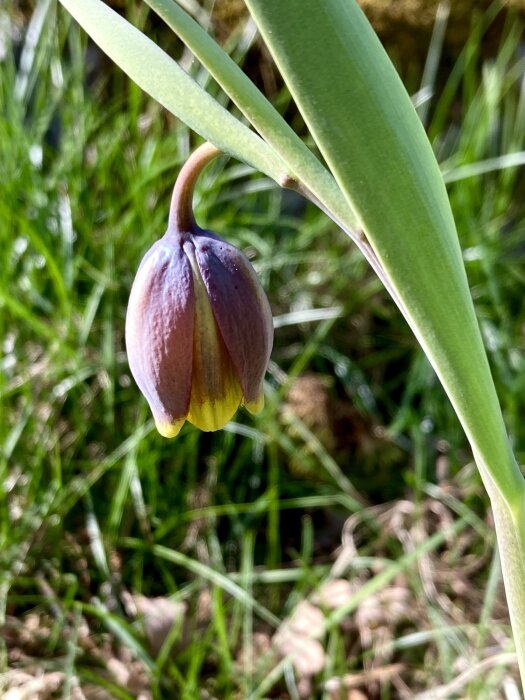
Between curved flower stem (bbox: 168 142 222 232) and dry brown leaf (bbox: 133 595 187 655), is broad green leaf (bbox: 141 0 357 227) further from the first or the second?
dry brown leaf (bbox: 133 595 187 655)

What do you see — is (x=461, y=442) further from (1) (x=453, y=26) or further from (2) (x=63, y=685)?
(1) (x=453, y=26)

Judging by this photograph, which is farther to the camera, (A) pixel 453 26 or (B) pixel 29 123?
(A) pixel 453 26

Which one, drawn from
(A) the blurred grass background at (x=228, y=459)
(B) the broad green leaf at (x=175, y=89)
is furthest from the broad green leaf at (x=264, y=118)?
(A) the blurred grass background at (x=228, y=459)

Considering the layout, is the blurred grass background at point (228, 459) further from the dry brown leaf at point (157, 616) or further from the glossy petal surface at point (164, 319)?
the glossy petal surface at point (164, 319)

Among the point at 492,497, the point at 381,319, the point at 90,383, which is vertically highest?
the point at 381,319

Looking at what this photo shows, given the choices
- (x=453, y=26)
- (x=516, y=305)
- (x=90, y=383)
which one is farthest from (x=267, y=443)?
(x=453, y=26)

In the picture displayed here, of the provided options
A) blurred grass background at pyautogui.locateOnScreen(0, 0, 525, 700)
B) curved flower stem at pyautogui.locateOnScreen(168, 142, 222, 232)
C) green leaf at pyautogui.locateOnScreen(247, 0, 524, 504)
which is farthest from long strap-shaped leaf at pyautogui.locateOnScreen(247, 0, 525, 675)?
blurred grass background at pyautogui.locateOnScreen(0, 0, 525, 700)

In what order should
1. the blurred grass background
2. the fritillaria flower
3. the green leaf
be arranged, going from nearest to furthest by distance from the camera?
the green leaf < the fritillaria flower < the blurred grass background

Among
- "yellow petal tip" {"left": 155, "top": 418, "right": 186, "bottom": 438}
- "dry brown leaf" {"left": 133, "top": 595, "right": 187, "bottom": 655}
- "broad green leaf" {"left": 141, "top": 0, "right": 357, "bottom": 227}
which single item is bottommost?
"dry brown leaf" {"left": 133, "top": 595, "right": 187, "bottom": 655}
